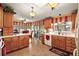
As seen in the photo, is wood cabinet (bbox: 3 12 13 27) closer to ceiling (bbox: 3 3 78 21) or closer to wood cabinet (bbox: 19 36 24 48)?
ceiling (bbox: 3 3 78 21)

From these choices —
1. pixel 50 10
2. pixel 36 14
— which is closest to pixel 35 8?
pixel 36 14

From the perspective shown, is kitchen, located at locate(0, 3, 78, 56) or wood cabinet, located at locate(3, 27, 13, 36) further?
wood cabinet, located at locate(3, 27, 13, 36)

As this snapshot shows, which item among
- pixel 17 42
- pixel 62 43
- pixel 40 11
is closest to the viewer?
pixel 40 11

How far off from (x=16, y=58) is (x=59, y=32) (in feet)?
3.04

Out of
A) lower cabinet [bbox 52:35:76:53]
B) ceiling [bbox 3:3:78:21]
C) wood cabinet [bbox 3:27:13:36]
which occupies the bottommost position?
lower cabinet [bbox 52:35:76:53]

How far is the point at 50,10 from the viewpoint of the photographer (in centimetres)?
147

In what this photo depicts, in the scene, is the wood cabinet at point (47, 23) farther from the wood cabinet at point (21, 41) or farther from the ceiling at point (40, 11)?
the wood cabinet at point (21, 41)

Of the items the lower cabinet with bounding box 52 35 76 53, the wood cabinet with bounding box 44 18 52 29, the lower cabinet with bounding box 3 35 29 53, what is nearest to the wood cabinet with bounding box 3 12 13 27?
the lower cabinet with bounding box 3 35 29 53

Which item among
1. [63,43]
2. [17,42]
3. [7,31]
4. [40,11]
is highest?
[40,11]

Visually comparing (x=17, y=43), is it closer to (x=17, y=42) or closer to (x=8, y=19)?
(x=17, y=42)

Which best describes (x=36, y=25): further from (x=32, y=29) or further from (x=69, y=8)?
(x=69, y=8)

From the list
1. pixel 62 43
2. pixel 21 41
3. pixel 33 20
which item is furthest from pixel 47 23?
pixel 62 43

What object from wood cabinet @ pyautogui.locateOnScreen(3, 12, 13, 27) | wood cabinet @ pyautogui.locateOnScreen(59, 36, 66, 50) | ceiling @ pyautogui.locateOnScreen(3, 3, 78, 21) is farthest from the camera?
wood cabinet @ pyautogui.locateOnScreen(59, 36, 66, 50)

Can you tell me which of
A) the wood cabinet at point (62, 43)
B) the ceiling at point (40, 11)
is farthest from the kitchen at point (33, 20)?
the wood cabinet at point (62, 43)
